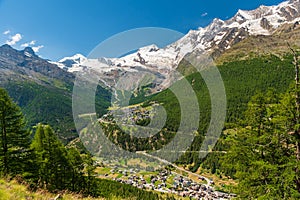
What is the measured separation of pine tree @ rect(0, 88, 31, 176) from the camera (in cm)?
1970

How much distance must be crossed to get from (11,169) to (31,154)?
2509 mm

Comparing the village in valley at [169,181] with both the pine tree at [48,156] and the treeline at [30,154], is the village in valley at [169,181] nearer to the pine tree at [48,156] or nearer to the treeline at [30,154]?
the treeline at [30,154]

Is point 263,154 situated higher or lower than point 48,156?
higher

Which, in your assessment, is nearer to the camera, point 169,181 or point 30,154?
point 30,154

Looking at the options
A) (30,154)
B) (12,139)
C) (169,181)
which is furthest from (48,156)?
(169,181)

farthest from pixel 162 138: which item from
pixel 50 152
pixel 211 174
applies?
pixel 50 152

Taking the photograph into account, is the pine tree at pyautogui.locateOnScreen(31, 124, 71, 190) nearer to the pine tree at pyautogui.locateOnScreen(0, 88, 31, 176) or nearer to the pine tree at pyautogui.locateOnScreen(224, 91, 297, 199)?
the pine tree at pyautogui.locateOnScreen(0, 88, 31, 176)

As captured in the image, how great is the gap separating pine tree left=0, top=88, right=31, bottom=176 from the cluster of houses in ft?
288

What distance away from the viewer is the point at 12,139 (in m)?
20.4

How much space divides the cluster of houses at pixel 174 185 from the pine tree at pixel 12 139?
288ft

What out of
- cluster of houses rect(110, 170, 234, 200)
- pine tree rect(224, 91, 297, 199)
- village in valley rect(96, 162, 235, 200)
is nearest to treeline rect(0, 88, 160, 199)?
pine tree rect(224, 91, 297, 199)

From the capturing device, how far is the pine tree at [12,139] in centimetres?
1970

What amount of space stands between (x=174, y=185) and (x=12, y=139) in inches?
4069

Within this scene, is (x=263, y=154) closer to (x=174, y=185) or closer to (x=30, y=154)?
(x=30, y=154)
